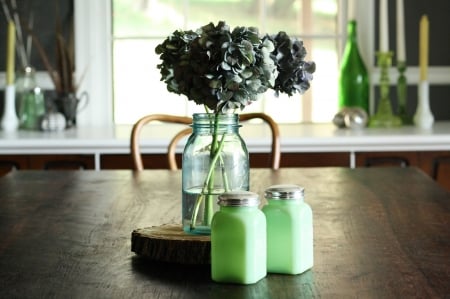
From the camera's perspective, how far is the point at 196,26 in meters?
3.89

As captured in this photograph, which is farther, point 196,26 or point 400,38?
point 196,26

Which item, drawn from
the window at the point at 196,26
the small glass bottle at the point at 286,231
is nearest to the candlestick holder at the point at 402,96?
the window at the point at 196,26

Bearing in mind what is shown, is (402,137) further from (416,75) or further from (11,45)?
(11,45)

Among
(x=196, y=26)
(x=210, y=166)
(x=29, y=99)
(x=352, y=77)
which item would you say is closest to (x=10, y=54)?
(x=29, y=99)

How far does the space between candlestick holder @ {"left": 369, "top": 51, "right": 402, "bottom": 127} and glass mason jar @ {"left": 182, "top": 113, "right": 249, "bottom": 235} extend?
7.58ft

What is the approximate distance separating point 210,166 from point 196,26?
2.57 metres

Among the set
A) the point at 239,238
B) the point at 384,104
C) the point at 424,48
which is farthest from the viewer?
the point at 384,104

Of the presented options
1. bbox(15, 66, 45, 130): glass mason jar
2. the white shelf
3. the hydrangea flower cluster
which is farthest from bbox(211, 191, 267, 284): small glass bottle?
bbox(15, 66, 45, 130): glass mason jar

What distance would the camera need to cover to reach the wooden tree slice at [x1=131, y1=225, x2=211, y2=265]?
1.32m

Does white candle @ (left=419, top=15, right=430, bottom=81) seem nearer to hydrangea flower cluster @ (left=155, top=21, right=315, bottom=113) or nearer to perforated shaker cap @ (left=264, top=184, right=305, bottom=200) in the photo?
hydrangea flower cluster @ (left=155, top=21, right=315, bottom=113)

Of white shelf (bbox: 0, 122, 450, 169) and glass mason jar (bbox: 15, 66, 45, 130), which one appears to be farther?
glass mason jar (bbox: 15, 66, 45, 130)

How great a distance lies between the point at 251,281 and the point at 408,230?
486 mm

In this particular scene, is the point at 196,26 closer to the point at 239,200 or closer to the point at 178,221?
the point at 178,221

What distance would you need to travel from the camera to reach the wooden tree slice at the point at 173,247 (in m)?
1.32
